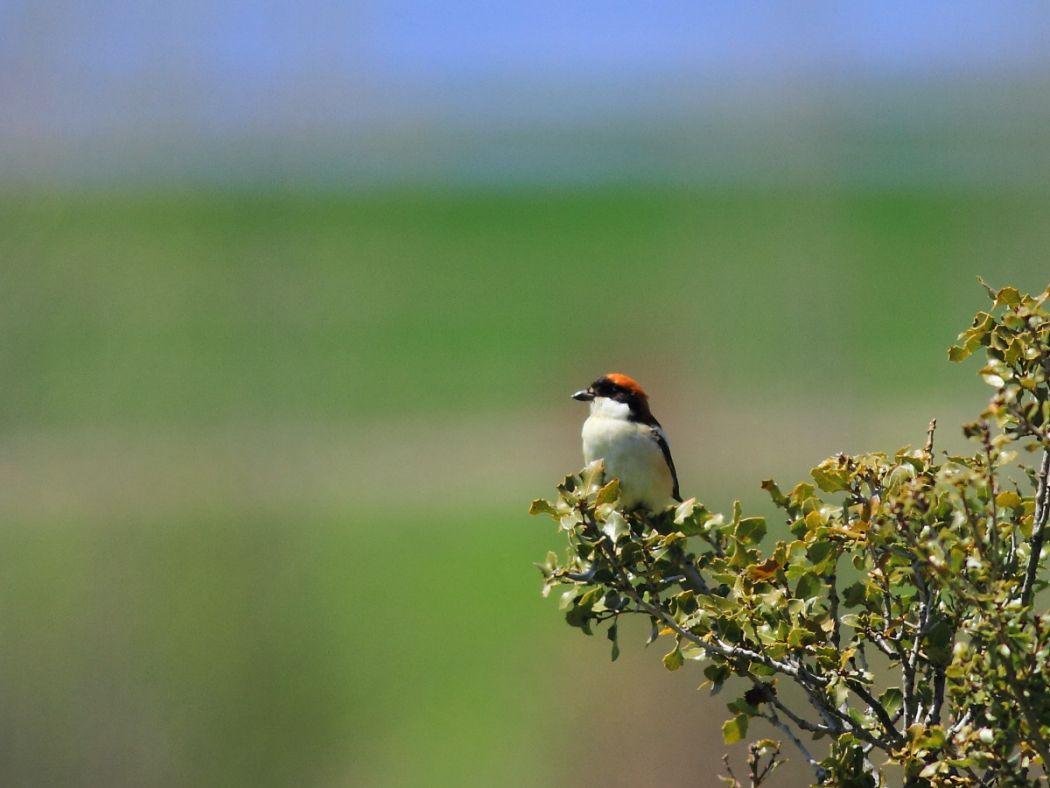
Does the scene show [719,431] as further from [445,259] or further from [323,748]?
[323,748]

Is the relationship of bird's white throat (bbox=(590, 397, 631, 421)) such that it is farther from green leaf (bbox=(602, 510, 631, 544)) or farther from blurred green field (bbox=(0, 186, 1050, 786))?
blurred green field (bbox=(0, 186, 1050, 786))

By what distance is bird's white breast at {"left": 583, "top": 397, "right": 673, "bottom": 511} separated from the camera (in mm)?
3406

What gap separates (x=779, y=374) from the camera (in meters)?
22.5

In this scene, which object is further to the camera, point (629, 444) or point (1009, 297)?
point (629, 444)

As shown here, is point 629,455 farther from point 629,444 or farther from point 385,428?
point 385,428

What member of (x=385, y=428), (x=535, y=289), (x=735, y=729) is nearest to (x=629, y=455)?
(x=735, y=729)

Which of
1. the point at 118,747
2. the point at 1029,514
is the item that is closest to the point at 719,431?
the point at 118,747

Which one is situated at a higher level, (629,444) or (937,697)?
(629,444)

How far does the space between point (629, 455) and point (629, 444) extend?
1.7 inches

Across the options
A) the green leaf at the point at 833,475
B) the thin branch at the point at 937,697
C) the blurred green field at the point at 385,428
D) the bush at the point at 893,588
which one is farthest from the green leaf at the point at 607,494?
the blurred green field at the point at 385,428

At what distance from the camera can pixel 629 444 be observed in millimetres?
3473

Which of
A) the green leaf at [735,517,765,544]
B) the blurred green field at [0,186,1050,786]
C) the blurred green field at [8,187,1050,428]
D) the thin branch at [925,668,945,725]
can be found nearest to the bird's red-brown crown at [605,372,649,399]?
the green leaf at [735,517,765,544]

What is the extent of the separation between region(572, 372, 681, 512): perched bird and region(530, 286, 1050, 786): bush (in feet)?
4.35

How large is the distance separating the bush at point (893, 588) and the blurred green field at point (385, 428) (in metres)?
3.99
